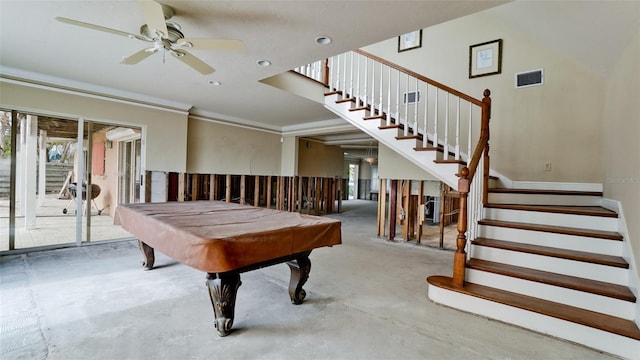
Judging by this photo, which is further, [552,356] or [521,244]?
[521,244]

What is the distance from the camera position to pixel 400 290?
2.97 meters

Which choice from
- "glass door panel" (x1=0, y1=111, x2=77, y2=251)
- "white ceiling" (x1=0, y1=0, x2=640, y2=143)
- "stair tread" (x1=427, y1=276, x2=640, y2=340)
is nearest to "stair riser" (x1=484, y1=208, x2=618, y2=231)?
"stair tread" (x1=427, y1=276, x2=640, y2=340)

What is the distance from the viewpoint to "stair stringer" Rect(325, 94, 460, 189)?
3566mm

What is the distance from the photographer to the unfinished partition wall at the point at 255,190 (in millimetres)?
5505

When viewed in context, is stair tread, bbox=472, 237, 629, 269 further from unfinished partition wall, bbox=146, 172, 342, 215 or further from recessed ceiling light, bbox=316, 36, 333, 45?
unfinished partition wall, bbox=146, 172, 342, 215

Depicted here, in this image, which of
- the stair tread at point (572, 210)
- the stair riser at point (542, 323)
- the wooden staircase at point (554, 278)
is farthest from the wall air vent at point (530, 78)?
the stair riser at point (542, 323)

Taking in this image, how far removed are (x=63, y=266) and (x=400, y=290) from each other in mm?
4070

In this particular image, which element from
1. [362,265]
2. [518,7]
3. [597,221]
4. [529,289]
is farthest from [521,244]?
[518,7]

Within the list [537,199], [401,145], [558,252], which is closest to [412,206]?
[401,145]

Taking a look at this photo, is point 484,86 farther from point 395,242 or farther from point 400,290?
point 400,290

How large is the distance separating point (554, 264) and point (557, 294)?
0.30 m

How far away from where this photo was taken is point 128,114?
15.8 ft

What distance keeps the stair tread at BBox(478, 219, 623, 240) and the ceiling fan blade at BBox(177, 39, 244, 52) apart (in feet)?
9.70

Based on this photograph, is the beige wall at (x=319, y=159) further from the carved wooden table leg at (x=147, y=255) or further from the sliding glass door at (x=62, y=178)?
the carved wooden table leg at (x=147, y=255)
